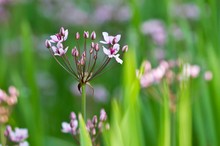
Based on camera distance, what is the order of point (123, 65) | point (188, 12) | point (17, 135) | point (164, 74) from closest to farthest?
point (17, 135) < point (164, 74) < point (123, 65) < point (188, 12)

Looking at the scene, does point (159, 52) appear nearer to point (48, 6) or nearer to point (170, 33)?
point (170, 33)

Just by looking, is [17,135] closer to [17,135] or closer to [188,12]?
[17,135]

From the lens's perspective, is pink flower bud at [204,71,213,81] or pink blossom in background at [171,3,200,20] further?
pink blossom in background at [171,3,200,20]

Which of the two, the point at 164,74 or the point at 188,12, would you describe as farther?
the point at 188,12

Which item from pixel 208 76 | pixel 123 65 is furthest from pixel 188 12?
pixel 208 76

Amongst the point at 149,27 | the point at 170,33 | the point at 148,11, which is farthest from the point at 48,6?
the point at 170,33

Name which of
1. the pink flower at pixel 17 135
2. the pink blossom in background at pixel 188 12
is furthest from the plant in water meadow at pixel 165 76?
the pink blossom in background at pixel 188 12

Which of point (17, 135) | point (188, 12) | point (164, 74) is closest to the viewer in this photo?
point (17, 135)

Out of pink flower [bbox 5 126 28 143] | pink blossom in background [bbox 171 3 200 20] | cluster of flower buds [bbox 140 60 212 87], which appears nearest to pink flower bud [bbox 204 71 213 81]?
cluster of flower buds [bbox 140 60 212 87]

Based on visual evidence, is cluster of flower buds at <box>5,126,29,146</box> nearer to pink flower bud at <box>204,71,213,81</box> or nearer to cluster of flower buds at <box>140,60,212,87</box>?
cluster of flower buds at <box>140,60,212,87</box>
